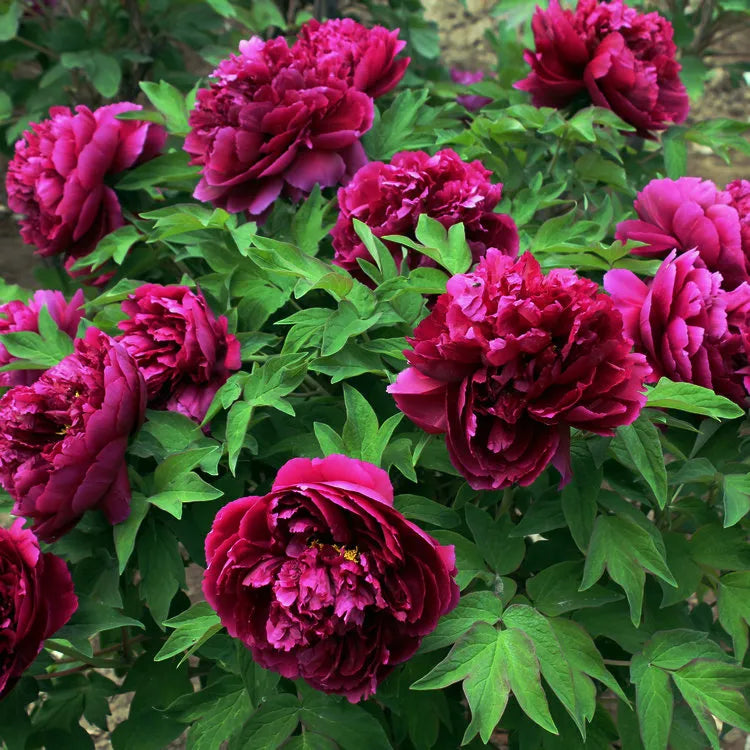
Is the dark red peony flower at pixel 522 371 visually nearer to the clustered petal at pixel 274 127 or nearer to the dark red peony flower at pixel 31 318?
the clustered petal at pixel 274 127

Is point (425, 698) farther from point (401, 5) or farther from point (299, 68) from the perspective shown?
point (401, 5)

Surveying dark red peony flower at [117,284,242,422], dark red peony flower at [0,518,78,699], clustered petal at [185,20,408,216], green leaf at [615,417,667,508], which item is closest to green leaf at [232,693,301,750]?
dark red peony flower at [0,518,78,699]

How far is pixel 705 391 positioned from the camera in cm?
99

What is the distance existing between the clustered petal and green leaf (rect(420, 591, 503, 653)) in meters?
0.63

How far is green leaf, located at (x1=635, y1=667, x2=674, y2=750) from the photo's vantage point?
100 centimetres

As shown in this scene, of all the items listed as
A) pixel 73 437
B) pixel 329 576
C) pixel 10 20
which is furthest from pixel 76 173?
pixel 10 20

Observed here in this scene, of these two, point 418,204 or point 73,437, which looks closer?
point 73,437

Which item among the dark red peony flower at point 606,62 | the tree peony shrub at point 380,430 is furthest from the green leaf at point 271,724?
the dark red peony flower at point 606,62

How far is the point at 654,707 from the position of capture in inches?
40.1

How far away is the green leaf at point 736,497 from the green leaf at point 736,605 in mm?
127

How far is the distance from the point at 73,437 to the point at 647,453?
0.64 metres

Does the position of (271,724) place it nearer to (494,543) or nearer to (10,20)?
(494,543)

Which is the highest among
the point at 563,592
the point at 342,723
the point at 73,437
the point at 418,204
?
Result: the point at 418,204

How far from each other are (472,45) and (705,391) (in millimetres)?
4093
